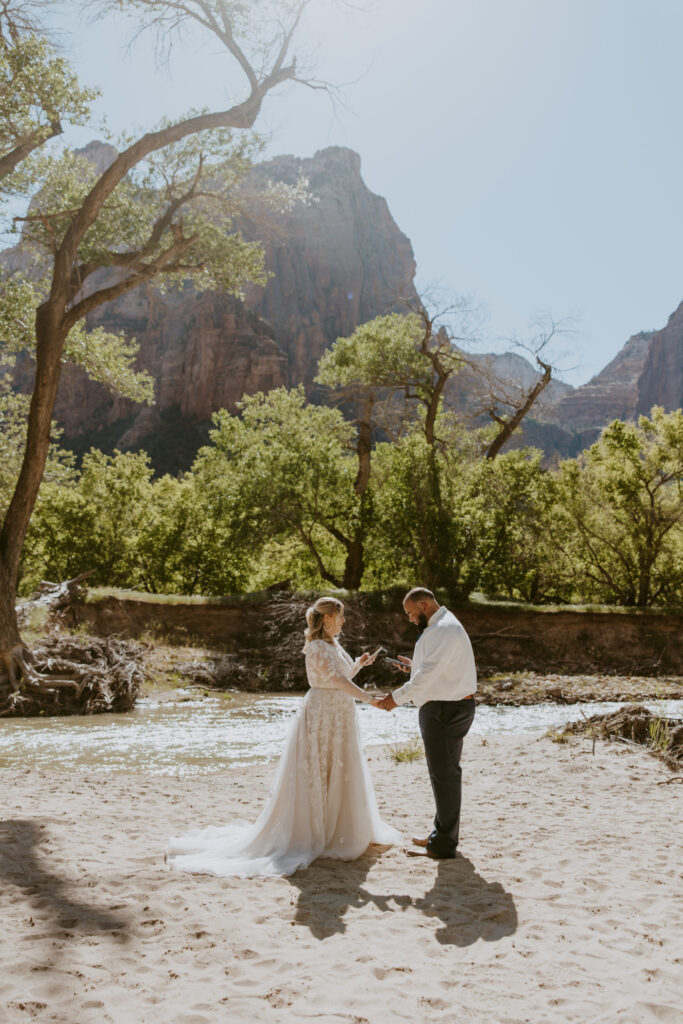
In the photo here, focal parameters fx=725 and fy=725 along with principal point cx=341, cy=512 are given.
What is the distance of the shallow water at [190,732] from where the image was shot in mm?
10320

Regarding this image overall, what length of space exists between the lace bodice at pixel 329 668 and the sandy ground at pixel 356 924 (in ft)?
4.43

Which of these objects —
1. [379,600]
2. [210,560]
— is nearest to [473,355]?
[379,600]

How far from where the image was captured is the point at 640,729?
35.3 ft

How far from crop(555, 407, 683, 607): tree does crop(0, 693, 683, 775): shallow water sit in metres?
11.2

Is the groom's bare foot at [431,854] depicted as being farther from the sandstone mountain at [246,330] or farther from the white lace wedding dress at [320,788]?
the sandstone mountain at [246,330]

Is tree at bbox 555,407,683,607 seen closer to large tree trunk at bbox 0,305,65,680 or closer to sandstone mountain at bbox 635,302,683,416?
large tree trunk at bbox 0,305,65,680

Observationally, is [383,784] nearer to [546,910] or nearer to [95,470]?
[546,910]

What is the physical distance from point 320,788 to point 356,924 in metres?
1.49

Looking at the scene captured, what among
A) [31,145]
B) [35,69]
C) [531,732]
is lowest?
[531,732]

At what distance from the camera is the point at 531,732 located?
515 inches

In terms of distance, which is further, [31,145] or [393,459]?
[393,459]

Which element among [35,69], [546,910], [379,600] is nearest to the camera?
[546,910]

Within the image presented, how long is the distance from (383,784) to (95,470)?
3210 centimetres

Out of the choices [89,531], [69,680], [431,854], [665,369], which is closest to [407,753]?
[431,854]
